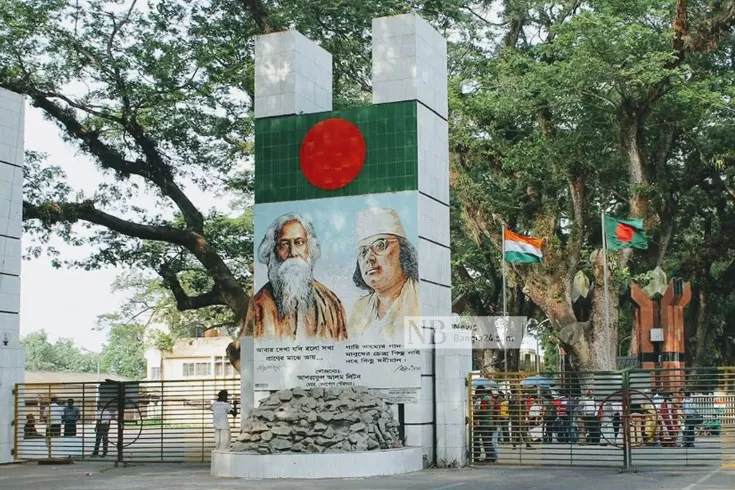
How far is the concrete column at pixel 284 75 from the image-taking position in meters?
19.8

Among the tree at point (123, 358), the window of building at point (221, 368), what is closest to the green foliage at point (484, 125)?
the window of building at point (221, 368)

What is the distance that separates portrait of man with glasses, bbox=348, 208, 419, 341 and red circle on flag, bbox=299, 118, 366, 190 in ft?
3.00

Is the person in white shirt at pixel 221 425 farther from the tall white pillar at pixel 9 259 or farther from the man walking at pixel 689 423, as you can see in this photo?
the man walking at pixel 689 423

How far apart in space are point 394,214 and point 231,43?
1225cm

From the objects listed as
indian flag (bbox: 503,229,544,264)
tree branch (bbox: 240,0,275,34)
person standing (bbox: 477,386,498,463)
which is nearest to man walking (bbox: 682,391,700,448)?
person standing (bbox: 477,386,498,463)

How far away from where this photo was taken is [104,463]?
21.2 meters

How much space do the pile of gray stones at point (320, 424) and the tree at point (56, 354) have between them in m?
105

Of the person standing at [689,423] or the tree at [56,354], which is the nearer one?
the person standing at [689,423]

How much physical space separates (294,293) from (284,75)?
4177mm

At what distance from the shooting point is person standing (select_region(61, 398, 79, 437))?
2233 centimetres

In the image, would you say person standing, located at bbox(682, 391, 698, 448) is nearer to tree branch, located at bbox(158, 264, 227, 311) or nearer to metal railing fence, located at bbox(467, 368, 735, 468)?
metal railing fence, located at bbox(467, 368, 735, 468)

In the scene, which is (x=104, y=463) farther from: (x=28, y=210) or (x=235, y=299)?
(x=28, y=210)

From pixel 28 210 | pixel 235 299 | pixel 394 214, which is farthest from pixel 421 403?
pixel 28 210

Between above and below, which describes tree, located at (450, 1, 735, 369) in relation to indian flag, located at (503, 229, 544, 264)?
above
